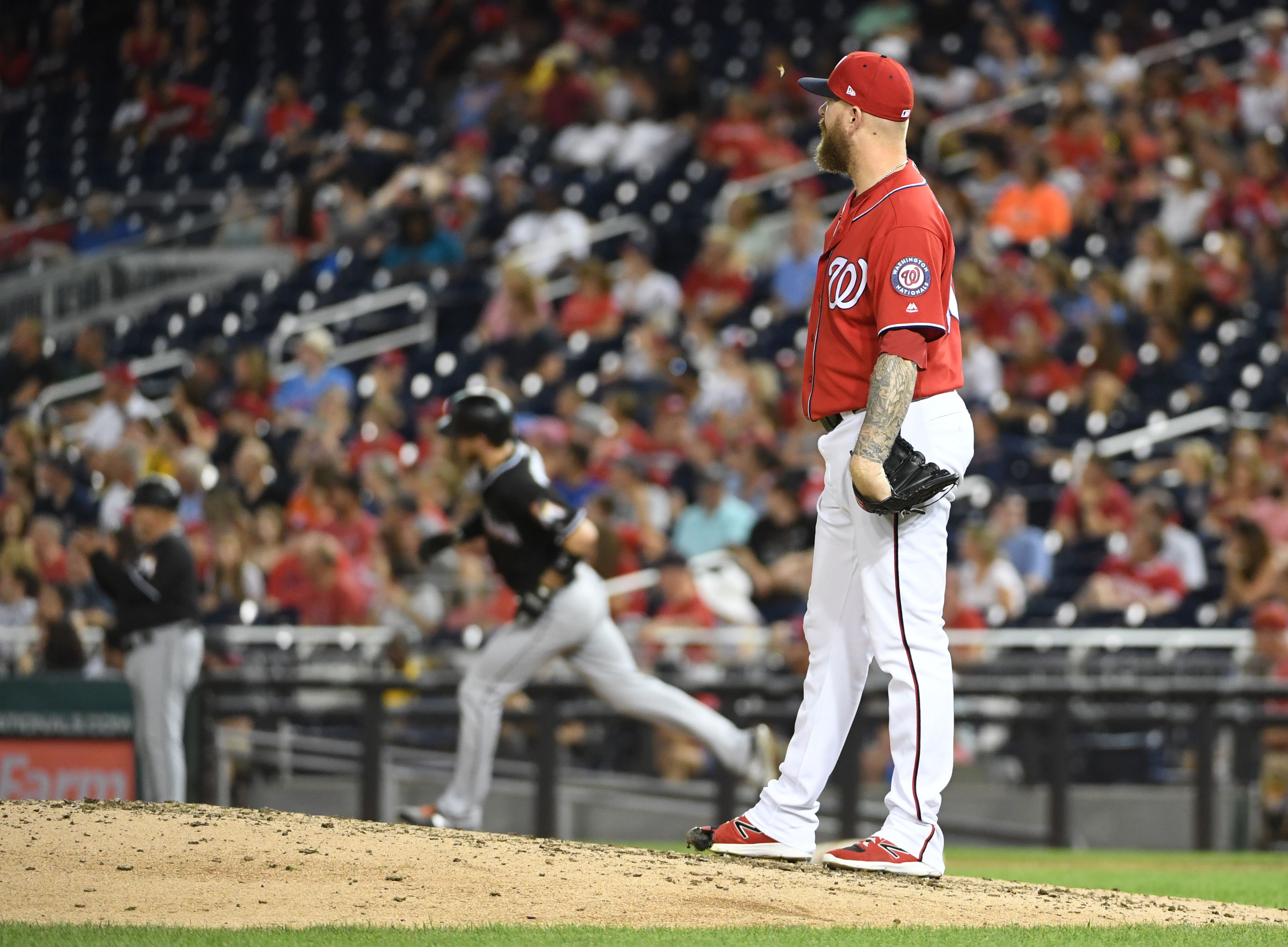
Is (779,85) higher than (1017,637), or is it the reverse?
(779,85)

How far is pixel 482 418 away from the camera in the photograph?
8.41 m

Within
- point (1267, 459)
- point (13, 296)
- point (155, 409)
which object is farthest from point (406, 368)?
point (1267, 459)

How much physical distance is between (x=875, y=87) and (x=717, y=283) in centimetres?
1047

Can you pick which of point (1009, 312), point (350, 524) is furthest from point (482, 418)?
point (1009, 312)

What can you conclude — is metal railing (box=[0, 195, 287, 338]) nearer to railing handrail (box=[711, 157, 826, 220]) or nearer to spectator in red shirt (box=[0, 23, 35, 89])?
railing handrail (box=[711, 157, 826, 220])

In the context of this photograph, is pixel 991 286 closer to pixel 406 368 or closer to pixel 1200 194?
pixel 1200 194

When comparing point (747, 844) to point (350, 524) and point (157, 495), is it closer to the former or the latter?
point (157, 495)

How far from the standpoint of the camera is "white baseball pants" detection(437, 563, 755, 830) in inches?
331

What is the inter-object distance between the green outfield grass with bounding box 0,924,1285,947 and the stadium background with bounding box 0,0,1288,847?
482 centimetres

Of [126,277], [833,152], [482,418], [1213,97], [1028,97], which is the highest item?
[1028,97]

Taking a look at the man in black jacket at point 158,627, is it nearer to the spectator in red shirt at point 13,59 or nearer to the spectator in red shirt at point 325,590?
the spectator in red shirt at point 325,590

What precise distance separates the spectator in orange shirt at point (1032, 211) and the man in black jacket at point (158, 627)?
7728mm

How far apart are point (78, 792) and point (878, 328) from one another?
6.66 metres

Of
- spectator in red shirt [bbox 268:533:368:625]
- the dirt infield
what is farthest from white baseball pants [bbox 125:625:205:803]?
the dirt infield
